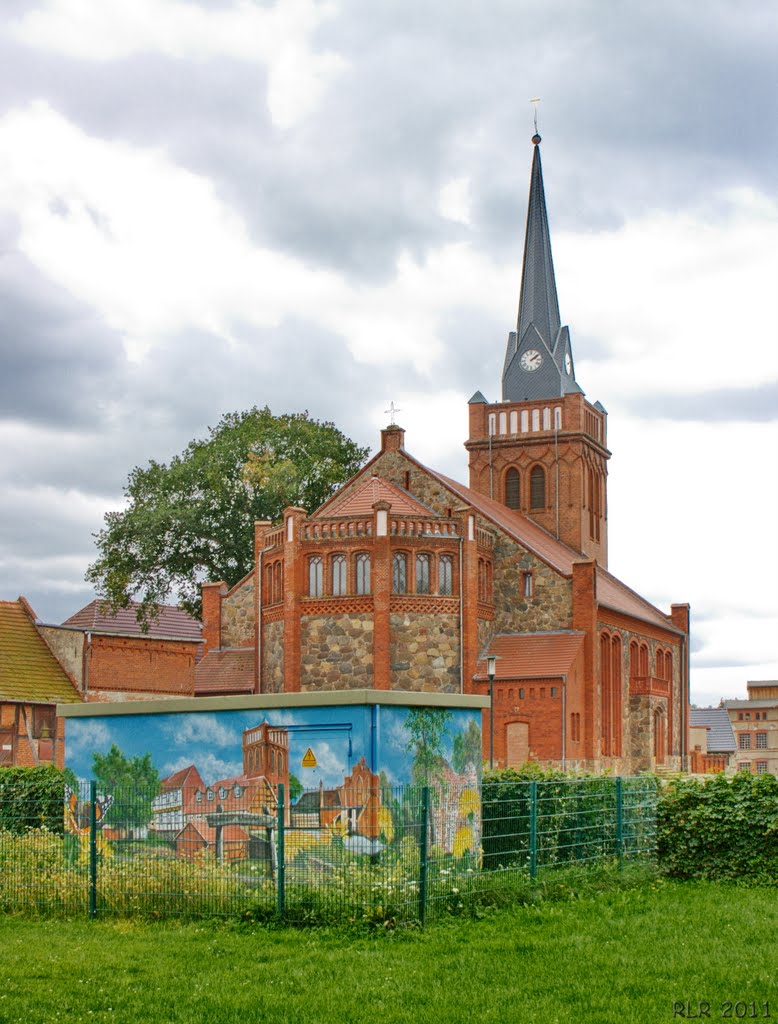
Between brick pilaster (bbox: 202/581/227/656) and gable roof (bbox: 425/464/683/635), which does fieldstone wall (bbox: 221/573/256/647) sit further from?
gable roof (bbox: 425/464/683/635)

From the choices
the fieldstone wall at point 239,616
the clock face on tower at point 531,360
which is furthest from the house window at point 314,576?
the clock face on tower at point 531,360

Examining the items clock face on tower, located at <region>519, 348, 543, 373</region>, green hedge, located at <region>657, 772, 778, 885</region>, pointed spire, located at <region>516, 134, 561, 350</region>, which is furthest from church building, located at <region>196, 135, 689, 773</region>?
green hedge, located at <region>657, 772, 778, 885</region>

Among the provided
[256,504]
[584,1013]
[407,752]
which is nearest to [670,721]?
[256,504]

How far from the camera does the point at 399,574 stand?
4297 centimetres

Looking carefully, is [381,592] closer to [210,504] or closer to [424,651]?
[424,651]

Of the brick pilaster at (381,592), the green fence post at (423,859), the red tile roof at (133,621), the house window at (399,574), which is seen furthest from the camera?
the red tile roof at (133,621)

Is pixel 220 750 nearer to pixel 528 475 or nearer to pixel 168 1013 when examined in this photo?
pixel 168 1013

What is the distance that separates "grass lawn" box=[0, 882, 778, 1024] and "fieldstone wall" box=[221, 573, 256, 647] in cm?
3334

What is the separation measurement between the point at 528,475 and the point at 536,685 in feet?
55.9

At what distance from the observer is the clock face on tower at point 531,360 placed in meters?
61.4

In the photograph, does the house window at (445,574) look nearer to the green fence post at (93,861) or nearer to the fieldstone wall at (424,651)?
the fieldstone wall at (424,651)

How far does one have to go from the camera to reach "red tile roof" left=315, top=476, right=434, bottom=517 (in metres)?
44.8

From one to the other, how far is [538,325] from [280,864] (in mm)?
50412

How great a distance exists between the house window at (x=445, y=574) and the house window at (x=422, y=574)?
1.38ft
